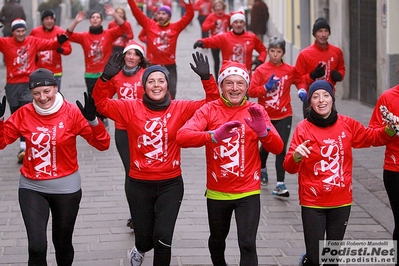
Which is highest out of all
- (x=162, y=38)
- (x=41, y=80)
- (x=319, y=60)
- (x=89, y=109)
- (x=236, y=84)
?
(x=41, y=80)

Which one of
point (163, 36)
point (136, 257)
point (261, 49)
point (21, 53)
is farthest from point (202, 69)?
point (261, 49)

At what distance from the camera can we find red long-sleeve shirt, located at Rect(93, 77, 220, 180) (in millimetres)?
6922

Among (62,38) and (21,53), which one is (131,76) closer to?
(62,38)

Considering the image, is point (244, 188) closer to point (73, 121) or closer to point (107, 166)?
point (73, 121)

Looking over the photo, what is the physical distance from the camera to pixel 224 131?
20.7 ft

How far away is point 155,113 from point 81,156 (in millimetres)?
6061

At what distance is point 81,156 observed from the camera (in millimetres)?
12828

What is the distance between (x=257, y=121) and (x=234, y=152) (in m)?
0.37

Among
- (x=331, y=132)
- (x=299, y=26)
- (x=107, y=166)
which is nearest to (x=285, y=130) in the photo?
(x=107, y=166)

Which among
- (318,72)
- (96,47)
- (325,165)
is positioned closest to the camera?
(325,165)

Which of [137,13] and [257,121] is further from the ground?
[137,13]

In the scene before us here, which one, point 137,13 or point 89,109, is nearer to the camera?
point 89,109

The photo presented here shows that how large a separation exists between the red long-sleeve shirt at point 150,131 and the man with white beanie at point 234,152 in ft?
0.88

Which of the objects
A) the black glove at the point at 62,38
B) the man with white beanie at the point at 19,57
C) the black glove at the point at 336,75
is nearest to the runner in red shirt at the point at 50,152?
the black glove at the point at 336,75
